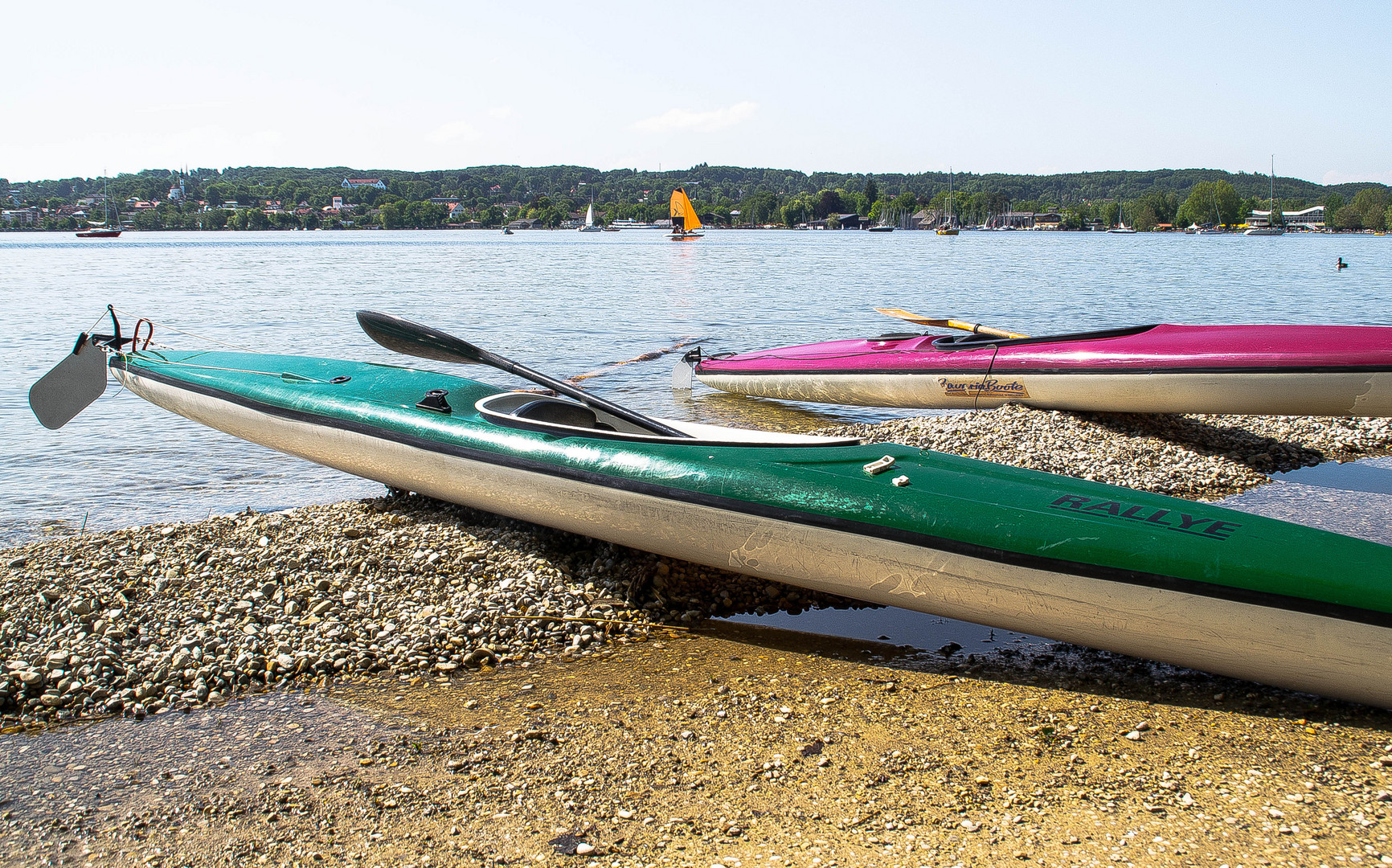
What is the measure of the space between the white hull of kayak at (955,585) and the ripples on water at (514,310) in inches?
113

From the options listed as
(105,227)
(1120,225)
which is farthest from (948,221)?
(105,227)

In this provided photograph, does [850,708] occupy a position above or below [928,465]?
below

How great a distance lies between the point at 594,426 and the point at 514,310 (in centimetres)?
1904

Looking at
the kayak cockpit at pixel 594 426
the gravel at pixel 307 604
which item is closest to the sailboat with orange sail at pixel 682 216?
the kayak cockpit at pixel 594 426

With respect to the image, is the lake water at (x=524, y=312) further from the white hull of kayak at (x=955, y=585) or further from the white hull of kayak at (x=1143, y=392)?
the white hull of kayak at (x=955, y=585)

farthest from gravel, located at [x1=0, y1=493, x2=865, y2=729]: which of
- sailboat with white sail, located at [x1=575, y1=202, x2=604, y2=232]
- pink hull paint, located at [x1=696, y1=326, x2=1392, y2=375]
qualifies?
sailboat with white sail, located at [x1=575, y1=202, x2=604, y2=232]

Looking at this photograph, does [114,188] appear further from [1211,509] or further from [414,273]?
[1211,509]

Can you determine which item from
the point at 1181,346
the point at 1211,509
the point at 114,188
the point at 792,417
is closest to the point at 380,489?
the point at 792,417

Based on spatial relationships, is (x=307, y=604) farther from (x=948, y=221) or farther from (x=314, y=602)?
(x=948, y=221)

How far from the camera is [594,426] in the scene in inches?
229

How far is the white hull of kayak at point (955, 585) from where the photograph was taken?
137 inches

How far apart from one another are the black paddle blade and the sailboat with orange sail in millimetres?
81873

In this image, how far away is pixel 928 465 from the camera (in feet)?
14.3

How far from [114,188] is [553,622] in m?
142
